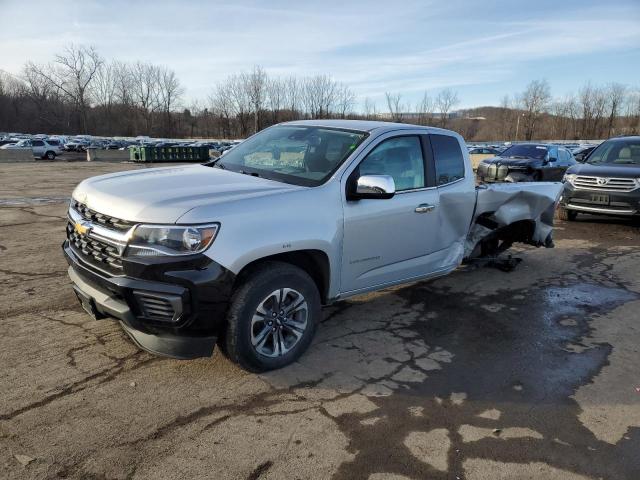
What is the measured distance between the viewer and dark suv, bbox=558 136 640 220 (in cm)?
934

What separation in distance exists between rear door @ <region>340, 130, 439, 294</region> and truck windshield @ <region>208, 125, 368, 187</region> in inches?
8.6

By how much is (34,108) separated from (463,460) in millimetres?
109362

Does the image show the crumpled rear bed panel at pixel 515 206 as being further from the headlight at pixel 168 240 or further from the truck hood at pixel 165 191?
the headlight at pixel 168 240

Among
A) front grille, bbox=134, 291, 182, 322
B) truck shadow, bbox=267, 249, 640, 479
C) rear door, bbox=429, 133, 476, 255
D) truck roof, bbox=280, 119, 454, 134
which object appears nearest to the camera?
truck shadow, bbox=267, 249, 640, 479

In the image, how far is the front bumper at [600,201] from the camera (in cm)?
931

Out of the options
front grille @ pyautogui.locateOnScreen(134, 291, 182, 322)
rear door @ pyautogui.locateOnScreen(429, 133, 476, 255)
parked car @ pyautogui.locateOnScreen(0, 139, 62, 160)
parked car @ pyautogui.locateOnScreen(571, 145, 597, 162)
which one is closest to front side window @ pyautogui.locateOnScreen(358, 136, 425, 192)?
rear door @ pyautogui.locateOnScreen(429, 133, 476, 255)

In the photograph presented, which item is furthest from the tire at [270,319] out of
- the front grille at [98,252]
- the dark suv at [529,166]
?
the dark suv at [529,166]

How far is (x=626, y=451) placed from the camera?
2939mm

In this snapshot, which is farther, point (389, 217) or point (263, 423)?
point (389, 217)

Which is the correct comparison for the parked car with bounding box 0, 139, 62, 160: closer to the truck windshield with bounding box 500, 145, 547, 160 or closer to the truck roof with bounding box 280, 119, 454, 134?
the truck windshield with bounding box 500, 145, 547, 160

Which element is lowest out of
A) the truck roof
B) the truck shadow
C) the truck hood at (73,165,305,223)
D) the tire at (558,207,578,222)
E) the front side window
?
the truck shadow

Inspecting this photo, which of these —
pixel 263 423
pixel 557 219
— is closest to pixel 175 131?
pixel 557 219

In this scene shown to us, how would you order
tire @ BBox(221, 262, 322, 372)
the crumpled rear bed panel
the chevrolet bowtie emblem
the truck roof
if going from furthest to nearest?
1. the crumpled rear bed panel
2. the truck roof
3. the chevrolet bowtie emblem
4. tire @ BBox(221, 262, 322, 372)

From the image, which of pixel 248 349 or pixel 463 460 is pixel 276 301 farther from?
pixel 463 460
